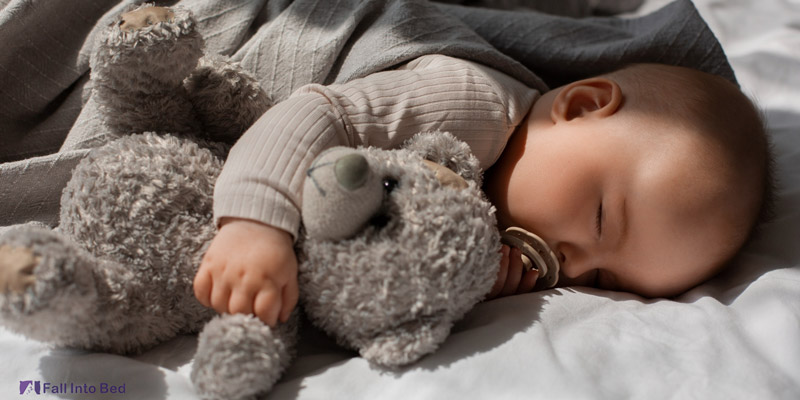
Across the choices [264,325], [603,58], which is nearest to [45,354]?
[264,325]

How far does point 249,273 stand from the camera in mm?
605

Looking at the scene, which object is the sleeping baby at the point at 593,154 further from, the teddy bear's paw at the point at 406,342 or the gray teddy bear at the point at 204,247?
the teddy bear's paw at the point at 406,342

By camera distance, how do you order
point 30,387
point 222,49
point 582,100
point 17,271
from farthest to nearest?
point 222,49, point 582,100, point 30,387, point 17,271

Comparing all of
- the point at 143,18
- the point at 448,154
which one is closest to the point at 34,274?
the point at 143,18

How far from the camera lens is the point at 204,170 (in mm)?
716

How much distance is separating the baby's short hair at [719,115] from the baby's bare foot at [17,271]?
0.76 metres

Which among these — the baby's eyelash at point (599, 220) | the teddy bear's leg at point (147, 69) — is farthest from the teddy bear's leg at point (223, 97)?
the baby's eyelash at point (599, 220)

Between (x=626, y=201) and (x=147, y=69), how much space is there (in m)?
0.64

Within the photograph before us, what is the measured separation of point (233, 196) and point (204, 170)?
0.32ft

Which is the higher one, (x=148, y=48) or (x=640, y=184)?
(x=148, y=48)

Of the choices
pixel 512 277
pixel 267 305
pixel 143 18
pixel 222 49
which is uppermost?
pixel 143 18

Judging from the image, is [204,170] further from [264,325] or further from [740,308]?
[740,308]

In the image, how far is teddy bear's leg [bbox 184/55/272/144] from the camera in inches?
32.0

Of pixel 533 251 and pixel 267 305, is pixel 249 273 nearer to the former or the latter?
pixel 267 305
